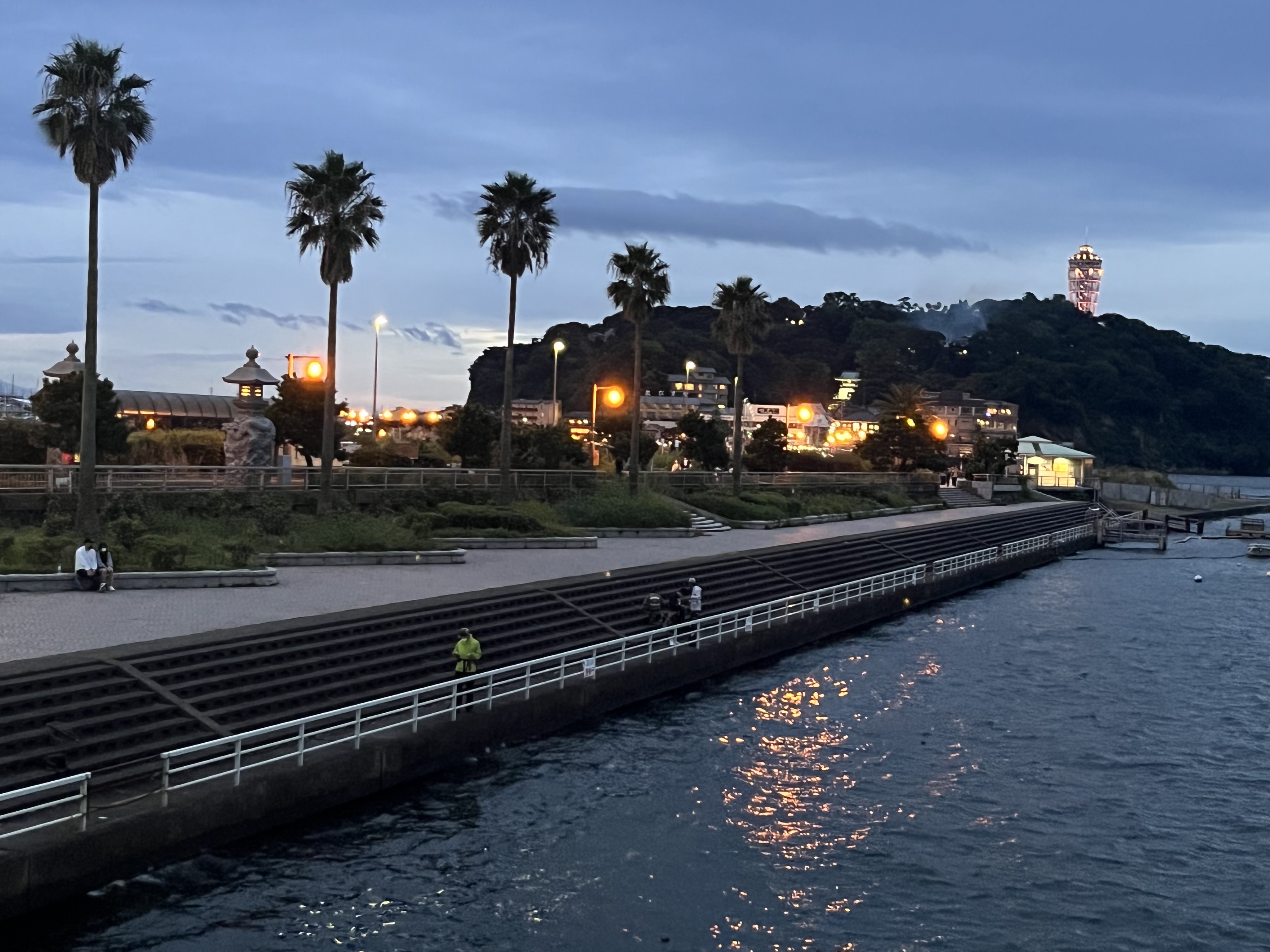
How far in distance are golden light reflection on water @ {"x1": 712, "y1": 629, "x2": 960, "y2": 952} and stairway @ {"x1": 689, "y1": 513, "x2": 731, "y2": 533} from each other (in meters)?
26.6

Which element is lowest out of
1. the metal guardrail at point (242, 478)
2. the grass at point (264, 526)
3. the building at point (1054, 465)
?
the grass at point (264, 526)

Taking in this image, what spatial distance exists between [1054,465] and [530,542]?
10155 cm

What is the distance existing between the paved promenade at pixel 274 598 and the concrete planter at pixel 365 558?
16.1 inches

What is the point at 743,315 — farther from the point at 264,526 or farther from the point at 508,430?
the point at 264,526

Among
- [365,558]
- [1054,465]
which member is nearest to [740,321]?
[365,558]

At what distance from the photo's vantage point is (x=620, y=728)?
27.7 m

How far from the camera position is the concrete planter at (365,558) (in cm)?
3806

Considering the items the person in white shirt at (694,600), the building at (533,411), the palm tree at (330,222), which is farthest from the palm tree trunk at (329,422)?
the building at (533,411)

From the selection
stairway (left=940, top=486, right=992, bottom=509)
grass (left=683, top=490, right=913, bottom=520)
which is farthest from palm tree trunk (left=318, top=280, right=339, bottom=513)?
stairway (left=940, top=486, right=992, bottom=509)

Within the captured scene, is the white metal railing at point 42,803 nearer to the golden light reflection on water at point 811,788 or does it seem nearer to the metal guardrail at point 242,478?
the golden light reflection on water at point 811,788

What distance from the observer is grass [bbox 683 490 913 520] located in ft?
219

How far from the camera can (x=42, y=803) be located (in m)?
16.9

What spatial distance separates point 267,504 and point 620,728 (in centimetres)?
2047

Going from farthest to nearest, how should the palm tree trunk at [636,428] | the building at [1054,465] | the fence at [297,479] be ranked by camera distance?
1. the building at [1054,465]
2. the palm tree trunk at [636,428]
3. the fence at [297,479]
